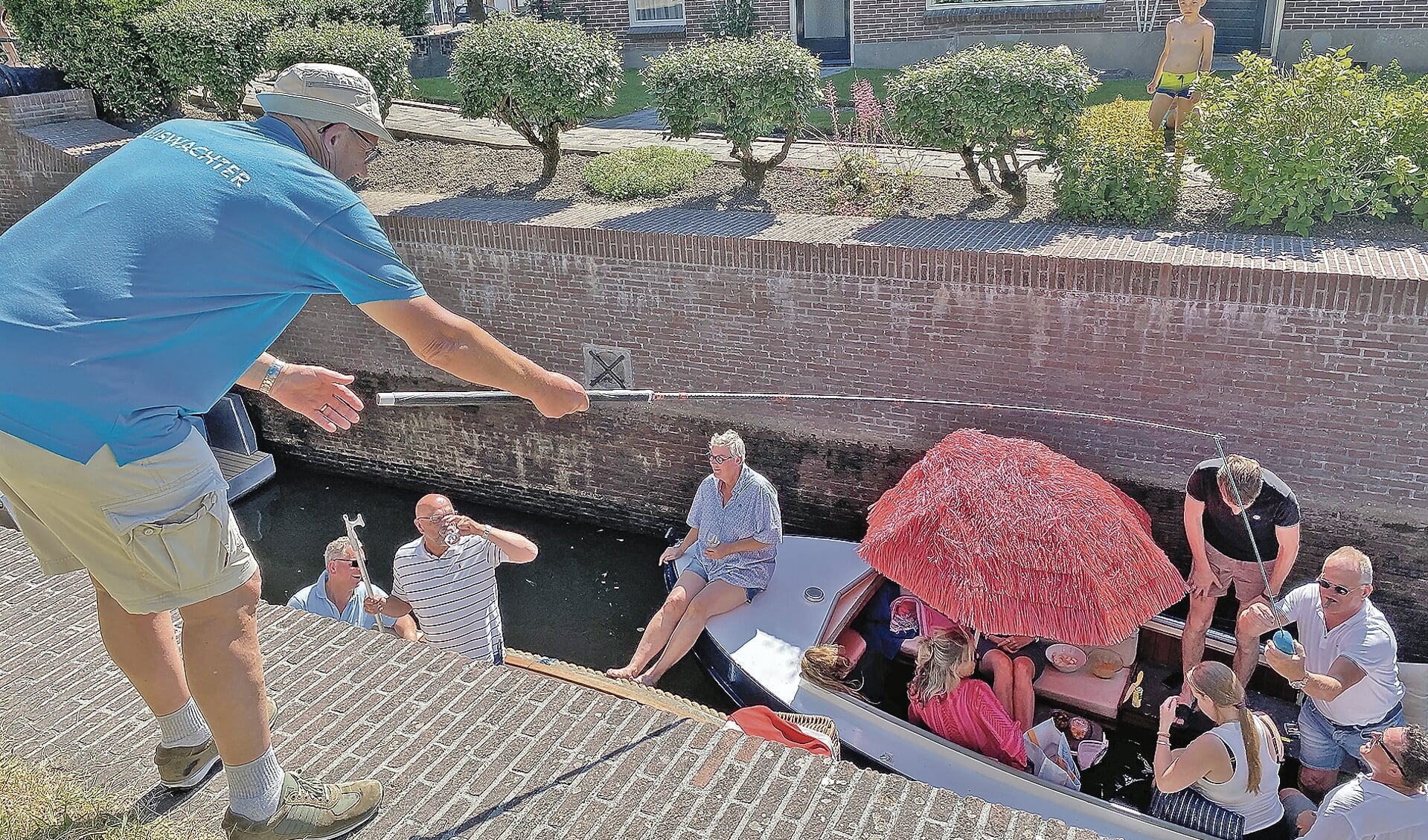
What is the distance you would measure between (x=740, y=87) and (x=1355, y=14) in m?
8.69

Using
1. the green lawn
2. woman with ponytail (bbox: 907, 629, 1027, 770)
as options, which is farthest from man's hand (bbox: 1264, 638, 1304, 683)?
the green lawn

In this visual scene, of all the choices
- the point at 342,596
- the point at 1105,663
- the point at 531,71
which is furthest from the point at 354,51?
the point at 1105,663

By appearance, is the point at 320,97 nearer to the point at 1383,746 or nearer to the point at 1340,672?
the point at 1383,746

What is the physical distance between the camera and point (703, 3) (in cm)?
1636

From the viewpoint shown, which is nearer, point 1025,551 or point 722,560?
point 1025,551

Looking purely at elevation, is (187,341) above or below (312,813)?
above

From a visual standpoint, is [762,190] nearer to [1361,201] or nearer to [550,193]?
[550,193]

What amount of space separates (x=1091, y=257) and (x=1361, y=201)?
2179 mm

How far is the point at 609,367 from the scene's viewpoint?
909 centimetres

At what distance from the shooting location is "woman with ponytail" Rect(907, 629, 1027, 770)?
5371 millimetres

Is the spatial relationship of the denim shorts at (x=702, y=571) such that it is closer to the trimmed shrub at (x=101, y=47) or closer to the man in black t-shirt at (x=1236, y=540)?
the man in black t-shirt at (x=1236, y=540)

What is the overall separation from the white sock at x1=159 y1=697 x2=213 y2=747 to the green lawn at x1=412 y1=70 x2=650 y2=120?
11.2m

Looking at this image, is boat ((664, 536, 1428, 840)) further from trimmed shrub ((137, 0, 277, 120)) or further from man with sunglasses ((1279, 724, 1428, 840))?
trimmed shrub ((137, 0, 277, 120))

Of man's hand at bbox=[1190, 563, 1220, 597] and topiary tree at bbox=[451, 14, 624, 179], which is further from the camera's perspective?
topiary tree at bbox=[451, 14, 624, 179]
